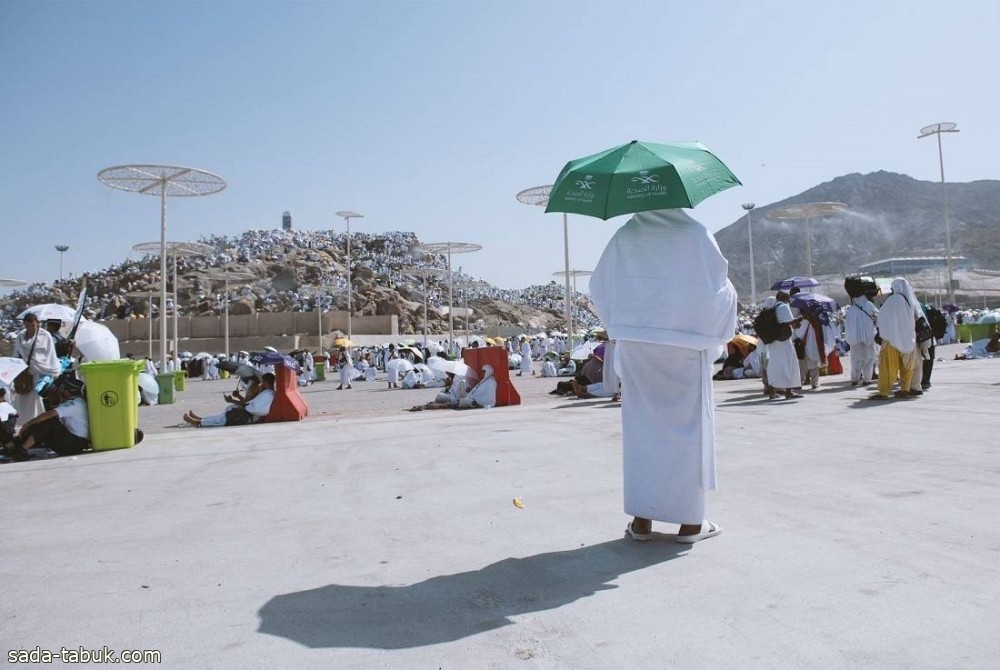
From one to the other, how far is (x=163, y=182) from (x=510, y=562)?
779 inches

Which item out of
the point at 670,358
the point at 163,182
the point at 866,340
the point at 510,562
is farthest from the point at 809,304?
the point at 163,182

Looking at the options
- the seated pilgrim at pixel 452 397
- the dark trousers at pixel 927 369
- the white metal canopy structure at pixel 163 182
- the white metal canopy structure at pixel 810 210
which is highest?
the white metal canopy structure at pixel 810 210

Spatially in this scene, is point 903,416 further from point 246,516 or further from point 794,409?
point 246,516

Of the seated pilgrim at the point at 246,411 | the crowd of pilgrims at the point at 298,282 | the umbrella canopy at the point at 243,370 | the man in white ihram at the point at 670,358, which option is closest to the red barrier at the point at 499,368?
the seated pilgrim at the point at 246,411

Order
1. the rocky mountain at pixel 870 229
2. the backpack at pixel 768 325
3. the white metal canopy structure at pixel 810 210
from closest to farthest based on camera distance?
the backpack at pixel 768 325, the white metal canopy structure at pixel 810 210, the rocky mountain at pixel 870 229

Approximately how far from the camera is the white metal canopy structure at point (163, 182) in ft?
61.7

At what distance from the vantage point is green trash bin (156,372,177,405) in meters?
16.9

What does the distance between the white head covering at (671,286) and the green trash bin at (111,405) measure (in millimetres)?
5851

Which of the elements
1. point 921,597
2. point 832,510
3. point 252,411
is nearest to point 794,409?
point 832,510

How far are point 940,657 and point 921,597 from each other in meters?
0.49

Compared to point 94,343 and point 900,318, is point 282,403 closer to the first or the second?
point 94,343

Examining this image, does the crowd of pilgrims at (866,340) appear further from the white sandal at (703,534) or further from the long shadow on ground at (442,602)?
the long shadow on ground at (442,602)

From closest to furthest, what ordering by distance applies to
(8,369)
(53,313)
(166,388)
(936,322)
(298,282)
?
(53,313) → (8,369) → (936,322) → (166,388) → (298,282)

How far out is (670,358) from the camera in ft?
11.1
